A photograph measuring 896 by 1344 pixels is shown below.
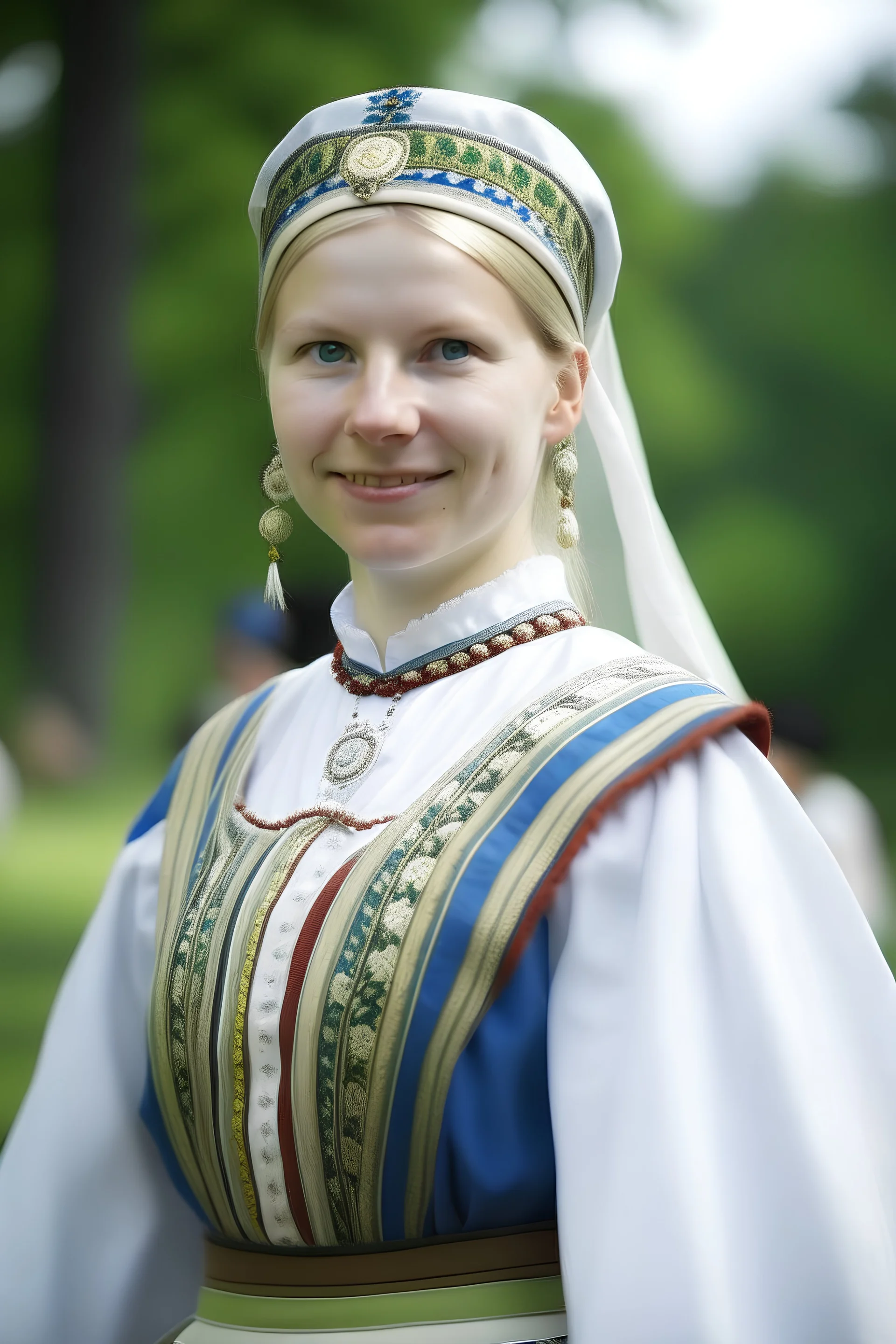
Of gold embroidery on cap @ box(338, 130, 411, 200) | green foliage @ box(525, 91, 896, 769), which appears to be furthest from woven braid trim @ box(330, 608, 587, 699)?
green foliage @ box(525, 91, 896, 769)

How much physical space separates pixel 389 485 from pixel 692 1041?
0.53 metres

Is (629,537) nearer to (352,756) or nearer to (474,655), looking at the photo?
(474,655)

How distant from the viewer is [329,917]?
3.54 ft

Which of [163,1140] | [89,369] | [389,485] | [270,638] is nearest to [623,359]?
[270,638]

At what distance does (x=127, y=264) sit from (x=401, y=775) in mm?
5030

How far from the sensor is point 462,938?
1.02 metres

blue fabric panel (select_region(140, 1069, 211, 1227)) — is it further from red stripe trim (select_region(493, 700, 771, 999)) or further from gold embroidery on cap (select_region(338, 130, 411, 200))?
gold embroidery on cap (select_region(338, 130, 411, 200))

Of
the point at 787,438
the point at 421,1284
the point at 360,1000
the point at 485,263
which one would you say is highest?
the point at 787,438

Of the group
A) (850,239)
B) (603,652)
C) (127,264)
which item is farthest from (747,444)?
(603,652)

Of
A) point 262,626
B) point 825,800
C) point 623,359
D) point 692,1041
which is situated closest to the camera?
point 692,1041

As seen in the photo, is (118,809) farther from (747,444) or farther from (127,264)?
(747,444)

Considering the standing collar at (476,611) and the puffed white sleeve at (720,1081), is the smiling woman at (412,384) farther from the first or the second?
the puffed white sleeve at (720,1081)

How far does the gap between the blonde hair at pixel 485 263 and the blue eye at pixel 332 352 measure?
0.29 feet

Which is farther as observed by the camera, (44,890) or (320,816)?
(44,890)
